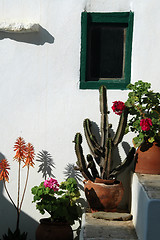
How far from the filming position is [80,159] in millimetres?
5445

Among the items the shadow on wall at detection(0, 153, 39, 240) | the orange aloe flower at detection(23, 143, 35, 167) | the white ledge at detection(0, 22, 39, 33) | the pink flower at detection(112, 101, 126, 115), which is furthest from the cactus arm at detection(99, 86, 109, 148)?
the shadow on wall at detection(0, 153, 39, 240)

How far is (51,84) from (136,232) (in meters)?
2.23

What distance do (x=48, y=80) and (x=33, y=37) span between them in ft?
1.94

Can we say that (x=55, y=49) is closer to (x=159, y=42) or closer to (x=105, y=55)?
(x=105, y=55)

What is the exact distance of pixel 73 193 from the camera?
5605 millimetres

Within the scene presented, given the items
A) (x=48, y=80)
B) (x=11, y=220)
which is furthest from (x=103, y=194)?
(x=48, y=80)

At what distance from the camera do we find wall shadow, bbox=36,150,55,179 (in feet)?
19.1

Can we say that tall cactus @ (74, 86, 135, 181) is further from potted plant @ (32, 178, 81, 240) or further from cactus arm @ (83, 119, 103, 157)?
potted plant @ (32, 178, 81, 240)

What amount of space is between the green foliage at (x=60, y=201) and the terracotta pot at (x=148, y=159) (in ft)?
2.86

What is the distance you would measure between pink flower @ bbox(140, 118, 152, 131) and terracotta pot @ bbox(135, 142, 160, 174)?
34 cm

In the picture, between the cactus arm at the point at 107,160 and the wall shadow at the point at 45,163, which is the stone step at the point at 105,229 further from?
the wall shadow at the point at 45,163

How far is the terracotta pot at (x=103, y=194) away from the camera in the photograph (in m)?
5.27

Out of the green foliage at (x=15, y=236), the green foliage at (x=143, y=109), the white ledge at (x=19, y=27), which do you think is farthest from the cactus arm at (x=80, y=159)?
the white ledge at (x=19, y=27)

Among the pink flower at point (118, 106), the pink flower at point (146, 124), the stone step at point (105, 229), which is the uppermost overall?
the pink flower at point (118, 106)
